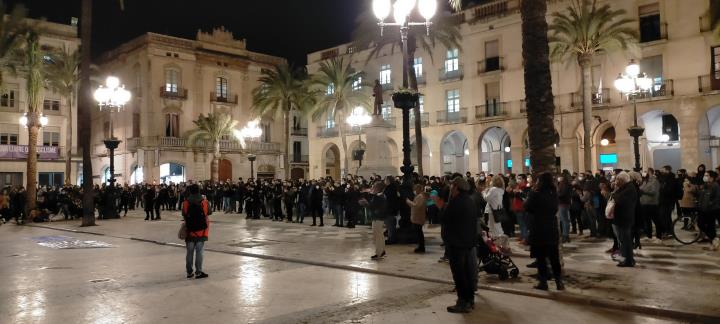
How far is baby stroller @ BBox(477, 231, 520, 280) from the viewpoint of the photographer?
8992 millimetres

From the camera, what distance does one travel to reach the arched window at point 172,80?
158 feet

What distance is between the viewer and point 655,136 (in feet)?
105

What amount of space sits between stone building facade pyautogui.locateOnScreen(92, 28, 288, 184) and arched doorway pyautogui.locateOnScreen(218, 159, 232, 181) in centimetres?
9

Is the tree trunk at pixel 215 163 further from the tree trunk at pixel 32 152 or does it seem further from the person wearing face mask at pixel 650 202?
the person wearing face mask at pixel 650 202

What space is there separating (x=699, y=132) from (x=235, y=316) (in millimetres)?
30219

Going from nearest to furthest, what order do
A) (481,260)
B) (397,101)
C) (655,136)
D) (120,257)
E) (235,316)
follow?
(235,316) → (481,260) → (120,257) → (397,101) → (655,136)

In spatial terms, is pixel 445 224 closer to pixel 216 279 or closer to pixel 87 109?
pixel 216 279

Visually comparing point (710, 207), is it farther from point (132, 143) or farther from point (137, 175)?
point (137, 175)

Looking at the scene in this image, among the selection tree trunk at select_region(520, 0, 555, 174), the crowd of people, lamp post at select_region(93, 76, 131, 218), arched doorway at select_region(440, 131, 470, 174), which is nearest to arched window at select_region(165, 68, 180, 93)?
the crowd of people

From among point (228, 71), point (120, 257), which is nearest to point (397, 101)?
point (120, 257)

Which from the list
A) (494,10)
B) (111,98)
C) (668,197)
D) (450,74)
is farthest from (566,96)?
(111,98)

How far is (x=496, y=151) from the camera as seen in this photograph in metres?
41.3

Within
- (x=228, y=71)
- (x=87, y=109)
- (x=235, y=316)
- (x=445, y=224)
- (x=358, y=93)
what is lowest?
(x=235, y=316)

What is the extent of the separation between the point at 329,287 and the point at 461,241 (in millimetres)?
2598
